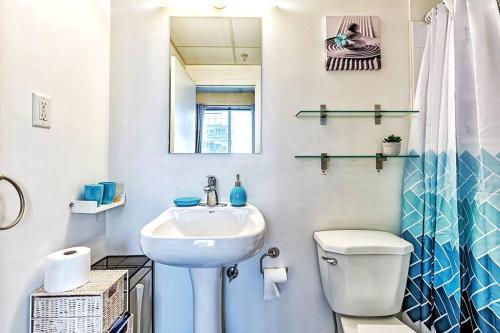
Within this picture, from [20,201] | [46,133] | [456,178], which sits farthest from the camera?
[456,178]

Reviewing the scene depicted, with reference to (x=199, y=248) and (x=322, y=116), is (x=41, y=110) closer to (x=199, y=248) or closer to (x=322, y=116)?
(x=199, y=248)

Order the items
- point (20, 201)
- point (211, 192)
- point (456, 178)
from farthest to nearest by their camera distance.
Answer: point (211, 192)
point (456, 178)
point (20, 201)

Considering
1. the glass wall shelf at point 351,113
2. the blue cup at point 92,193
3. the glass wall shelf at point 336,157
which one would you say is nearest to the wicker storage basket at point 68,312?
the blue cup at point 92,193

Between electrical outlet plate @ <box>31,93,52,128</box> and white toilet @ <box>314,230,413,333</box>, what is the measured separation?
3.89ft

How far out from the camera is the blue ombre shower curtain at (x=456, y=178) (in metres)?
0.88

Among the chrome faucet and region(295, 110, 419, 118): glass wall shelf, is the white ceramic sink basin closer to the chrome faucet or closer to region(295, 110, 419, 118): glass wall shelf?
the chrome faucet

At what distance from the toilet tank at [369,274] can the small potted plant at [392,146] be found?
43cm

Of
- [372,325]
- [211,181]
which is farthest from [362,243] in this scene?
[211,181]

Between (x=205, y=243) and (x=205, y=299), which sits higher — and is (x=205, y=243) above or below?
above

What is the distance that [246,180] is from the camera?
51.3 inches

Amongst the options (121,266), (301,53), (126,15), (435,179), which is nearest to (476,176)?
(435,179)

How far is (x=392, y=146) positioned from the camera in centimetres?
126

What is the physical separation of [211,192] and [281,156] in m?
0.40

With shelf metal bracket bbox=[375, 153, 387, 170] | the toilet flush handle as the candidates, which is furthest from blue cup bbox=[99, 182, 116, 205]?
shelf metal bracket bbox=[375, 153, 387, 170]
